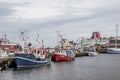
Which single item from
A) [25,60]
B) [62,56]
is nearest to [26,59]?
[25,60]

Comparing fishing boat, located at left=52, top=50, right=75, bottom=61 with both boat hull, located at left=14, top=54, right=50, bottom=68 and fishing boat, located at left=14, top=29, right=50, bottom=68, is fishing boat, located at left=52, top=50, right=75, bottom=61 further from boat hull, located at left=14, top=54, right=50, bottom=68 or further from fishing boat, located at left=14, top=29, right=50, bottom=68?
boat hull, located at left=14, top=54, right=50, bottom=68

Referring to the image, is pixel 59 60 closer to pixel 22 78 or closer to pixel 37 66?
pixel 37 66

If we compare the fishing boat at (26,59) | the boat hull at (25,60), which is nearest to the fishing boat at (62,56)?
the fishing boat at (26,59)

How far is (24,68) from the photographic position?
241 ft

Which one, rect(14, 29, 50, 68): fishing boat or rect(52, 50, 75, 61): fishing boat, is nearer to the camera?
rect(14, 29, 50, 68): fishing boat

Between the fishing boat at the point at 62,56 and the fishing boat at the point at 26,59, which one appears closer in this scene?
the fishing boat at the point at 26,59

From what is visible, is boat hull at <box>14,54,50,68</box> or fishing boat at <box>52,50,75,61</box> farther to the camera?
fishing boat at <box>52,50,75,61</box>

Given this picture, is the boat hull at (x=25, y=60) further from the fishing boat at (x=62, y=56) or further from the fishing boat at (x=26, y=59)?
the fishing boat at (x=62, y=56)

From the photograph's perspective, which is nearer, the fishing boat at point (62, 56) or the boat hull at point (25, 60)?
the boat hull at point (25, 60)

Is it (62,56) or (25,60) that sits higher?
(62,56)

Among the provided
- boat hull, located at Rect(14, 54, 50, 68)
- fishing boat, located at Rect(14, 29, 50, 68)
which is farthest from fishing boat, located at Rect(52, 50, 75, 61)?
boat hull, located at Rect(14, 54, 50, 68)

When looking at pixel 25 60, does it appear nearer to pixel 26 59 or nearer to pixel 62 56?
pixel 26 59

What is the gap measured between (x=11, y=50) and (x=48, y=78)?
6119 cm

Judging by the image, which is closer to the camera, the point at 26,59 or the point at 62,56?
the point at 26,59
